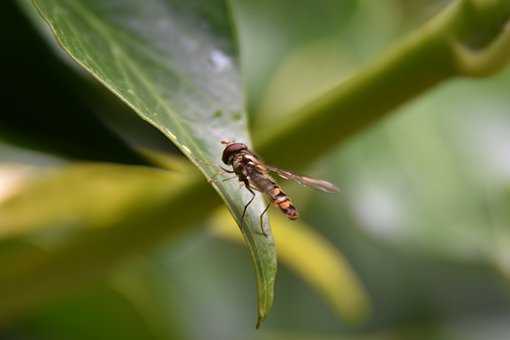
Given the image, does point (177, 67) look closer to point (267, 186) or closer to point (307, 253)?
point (267, 186)

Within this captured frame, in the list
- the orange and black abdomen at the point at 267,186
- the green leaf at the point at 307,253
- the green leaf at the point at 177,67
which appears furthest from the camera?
the green leaf at the point at 307,253

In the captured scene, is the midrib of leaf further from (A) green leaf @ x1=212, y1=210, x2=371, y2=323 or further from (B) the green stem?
(A) green leaf @ x1=212, y1=210, x2=371, y2=323

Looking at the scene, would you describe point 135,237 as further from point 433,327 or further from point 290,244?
point 433,327

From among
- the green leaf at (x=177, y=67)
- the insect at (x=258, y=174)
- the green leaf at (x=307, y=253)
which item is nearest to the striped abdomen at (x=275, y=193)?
the insect at (x=258, y=174)

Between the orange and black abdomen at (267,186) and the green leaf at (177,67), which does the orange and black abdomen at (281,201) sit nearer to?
the orange and black abdomen at (267,186)

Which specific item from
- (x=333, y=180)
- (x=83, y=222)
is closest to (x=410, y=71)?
(x=83, y=222)

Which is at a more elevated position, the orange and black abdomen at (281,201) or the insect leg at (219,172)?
the orange and black abdomen at (281,201)
